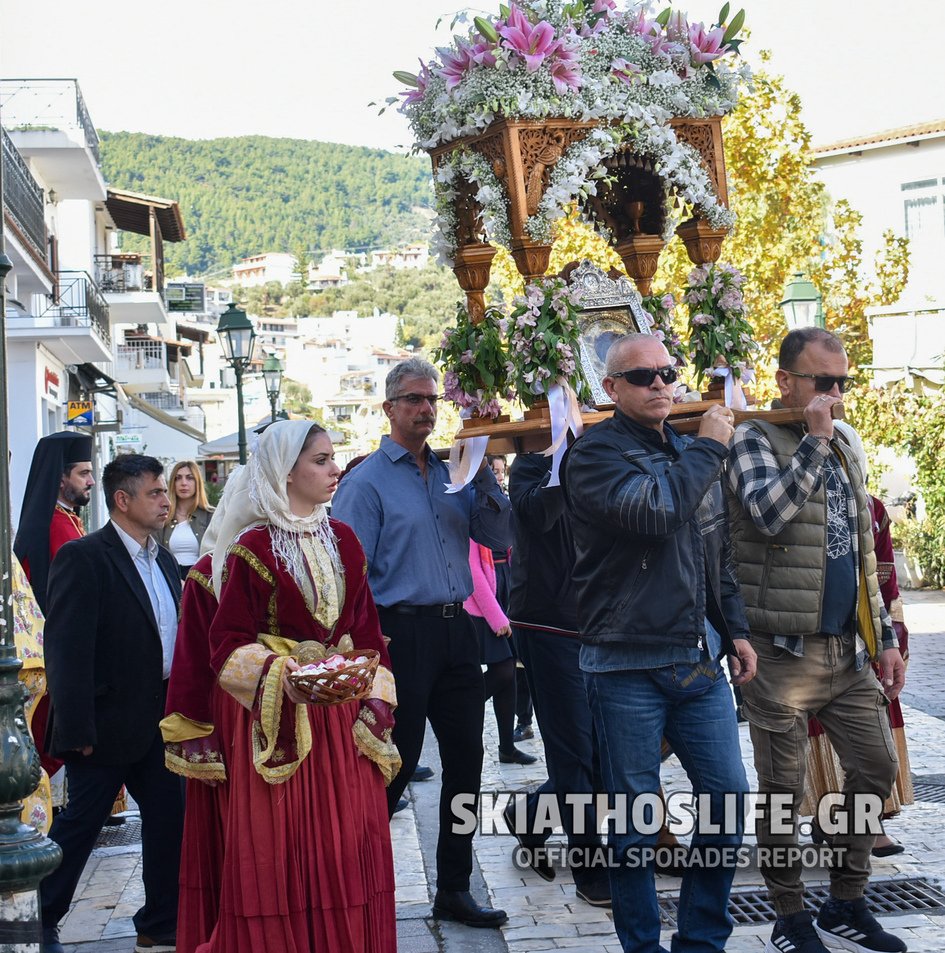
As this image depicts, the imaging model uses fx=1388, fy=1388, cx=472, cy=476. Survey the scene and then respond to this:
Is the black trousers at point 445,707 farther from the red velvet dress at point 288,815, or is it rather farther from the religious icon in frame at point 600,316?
the religious icon in frame at point 600,316

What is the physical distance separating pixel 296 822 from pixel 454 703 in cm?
150

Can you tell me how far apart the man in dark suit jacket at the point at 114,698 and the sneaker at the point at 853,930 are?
274cm

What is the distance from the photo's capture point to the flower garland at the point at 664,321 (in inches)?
280

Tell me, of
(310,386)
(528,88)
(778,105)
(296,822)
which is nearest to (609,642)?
(296,822)

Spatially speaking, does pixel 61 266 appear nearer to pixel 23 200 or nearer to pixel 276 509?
pixel 23 200

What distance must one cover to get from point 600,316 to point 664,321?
22.2 inches

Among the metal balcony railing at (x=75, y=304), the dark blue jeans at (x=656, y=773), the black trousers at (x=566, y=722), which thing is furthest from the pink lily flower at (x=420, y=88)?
the metal balcony railing at (x=75, y=304)

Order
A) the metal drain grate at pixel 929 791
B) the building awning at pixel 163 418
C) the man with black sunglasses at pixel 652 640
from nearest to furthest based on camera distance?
the man with black sunglasses at pixel 652 640 < the metal drain grate at pixel 929 791 < the building awning at pixel 163 418

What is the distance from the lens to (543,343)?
6.29 m

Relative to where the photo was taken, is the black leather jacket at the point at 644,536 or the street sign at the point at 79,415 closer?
the black leather jacket at the point at 644,536

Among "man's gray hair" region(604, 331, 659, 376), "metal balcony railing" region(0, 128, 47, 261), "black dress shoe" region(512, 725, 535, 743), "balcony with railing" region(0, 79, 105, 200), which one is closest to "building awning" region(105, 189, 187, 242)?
"balcony with railing" region(0, 79, 105, 200)

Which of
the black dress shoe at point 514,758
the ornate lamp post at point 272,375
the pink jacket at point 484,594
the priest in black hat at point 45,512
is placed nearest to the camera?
the priest in black hat at point 45,512

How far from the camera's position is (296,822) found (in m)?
4.85
